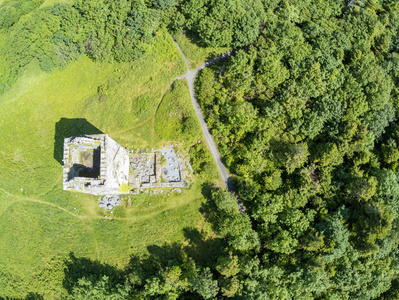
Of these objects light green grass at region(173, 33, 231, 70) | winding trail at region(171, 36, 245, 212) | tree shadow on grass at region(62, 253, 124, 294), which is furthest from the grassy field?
light green grass at region(173, 33, 231, 70)

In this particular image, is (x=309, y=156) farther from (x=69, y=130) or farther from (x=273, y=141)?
(x=69, y=130)

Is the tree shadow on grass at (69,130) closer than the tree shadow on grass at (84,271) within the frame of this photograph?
No

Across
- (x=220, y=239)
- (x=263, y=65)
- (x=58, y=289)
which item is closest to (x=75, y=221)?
(x=58, y=289)

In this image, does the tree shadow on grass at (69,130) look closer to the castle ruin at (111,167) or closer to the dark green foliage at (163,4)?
the castle ruin at (111,167)

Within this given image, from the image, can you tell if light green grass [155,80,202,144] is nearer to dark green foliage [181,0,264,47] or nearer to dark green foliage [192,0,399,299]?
dark green foliage [192,0,399,299]

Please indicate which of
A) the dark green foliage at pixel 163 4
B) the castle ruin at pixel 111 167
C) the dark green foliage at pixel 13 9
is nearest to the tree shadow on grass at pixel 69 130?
the castle ruin at pixel 111 167

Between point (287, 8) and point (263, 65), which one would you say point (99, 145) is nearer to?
point (263, 65)
